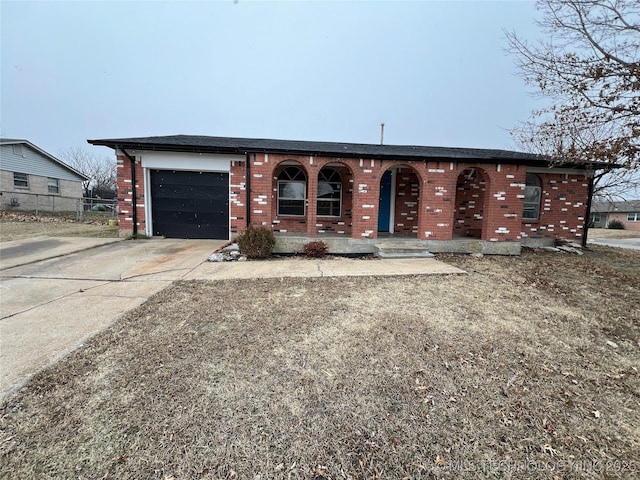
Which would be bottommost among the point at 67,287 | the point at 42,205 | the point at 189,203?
the point at 67,287

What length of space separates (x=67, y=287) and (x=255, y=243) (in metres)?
3.66

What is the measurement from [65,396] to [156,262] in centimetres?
475

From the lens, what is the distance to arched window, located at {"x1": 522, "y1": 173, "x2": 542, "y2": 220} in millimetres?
10016

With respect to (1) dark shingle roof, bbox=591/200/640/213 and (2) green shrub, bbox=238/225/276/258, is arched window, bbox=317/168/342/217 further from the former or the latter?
(1) dark shingle roof, bbox=591/200/640/213

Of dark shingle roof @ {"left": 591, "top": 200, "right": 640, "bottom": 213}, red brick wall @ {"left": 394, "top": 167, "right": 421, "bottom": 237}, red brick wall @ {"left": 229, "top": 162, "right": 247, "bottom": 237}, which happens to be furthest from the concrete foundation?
dark shingle roof @ {"left": 591, "top": 200, "right": 640, "bottom": 213}

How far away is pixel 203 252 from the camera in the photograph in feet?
25.4

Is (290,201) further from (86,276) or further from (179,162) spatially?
(86,276)

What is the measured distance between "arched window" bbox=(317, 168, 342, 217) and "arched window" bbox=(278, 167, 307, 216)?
1.85 ft

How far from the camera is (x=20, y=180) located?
60.3ft

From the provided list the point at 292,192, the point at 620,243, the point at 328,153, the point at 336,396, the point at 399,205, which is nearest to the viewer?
the point at 336,396

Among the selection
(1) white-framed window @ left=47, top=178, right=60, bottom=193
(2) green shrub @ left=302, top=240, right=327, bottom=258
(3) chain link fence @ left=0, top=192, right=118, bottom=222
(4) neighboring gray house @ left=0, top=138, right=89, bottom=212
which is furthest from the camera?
(1) white-framed window @ left=47, top=178, right=60, bottom=193

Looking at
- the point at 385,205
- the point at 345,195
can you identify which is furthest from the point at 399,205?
the point at 345,195

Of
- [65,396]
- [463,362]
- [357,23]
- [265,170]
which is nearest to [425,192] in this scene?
[265,170]

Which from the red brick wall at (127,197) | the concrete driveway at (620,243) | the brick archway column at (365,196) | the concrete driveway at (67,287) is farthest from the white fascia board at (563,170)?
the red brick wall at (127,197)
